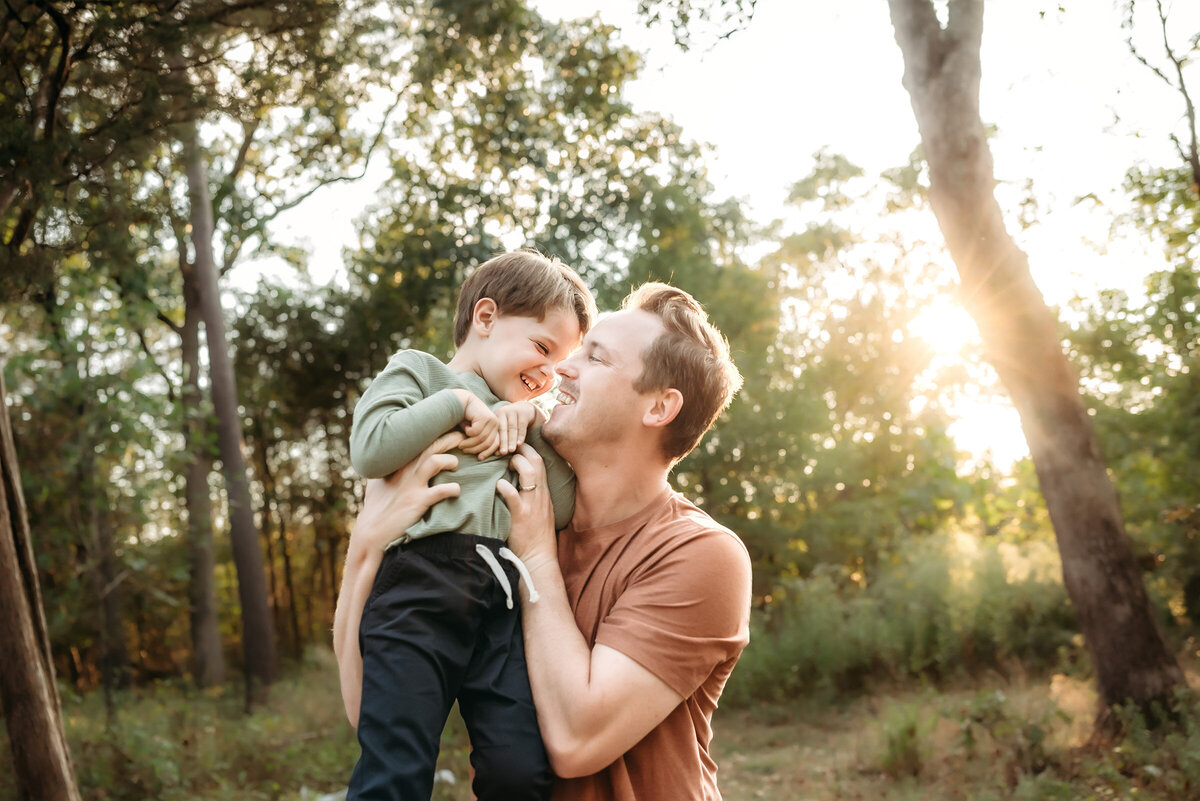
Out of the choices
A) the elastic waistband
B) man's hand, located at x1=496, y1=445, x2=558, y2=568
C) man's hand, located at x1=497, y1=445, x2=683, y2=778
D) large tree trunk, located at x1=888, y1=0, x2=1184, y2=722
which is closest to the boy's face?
man's hand, located at x1=496, y1=445, x2=558, y2=568

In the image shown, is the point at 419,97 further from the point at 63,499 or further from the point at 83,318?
the point at 63,499

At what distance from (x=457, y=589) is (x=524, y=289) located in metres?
0.88

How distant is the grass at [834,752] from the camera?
579cm

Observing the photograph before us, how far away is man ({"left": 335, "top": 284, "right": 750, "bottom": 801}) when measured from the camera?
5.74 ft

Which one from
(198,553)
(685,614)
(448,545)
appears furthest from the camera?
(198,553)

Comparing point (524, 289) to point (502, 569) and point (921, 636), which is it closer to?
point (502, 569)

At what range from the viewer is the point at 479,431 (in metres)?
2.08

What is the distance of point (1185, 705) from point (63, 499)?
34.7ft

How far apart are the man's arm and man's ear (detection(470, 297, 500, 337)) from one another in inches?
17.2

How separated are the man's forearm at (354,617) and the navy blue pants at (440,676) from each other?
1.4 inches

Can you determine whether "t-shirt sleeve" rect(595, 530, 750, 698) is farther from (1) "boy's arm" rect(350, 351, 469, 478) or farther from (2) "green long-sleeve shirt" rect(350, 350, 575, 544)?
(1) "boy's arm" rect(350, 351, 469, 478)

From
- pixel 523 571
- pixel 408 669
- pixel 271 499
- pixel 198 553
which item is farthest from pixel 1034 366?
pixel 271 499

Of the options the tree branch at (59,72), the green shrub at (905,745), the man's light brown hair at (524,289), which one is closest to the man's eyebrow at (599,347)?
the man's light brown hair at (524,289)

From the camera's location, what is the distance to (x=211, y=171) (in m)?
14.4
